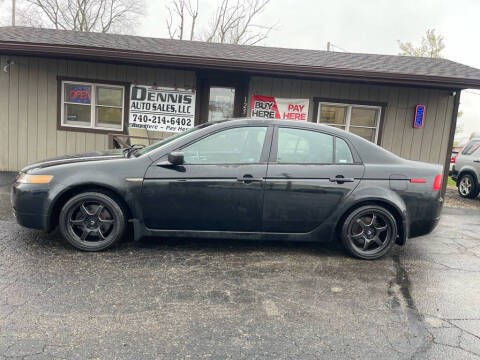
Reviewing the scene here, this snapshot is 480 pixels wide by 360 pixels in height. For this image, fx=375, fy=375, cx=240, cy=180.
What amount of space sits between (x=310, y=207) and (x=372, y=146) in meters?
1.04

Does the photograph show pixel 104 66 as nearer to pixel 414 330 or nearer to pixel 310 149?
pixel 310 149

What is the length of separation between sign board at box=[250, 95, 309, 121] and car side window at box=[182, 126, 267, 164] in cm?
493

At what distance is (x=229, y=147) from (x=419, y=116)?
6.52 meters

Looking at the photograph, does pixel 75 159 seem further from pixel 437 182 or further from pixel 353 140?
pixel 437 182

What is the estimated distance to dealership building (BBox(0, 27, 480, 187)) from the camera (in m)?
8.76

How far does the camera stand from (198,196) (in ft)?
13.2

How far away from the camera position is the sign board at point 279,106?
9016 mm

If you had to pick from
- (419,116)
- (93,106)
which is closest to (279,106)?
(419,116)

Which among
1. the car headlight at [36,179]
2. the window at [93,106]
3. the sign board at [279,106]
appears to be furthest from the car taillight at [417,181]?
the window at [93,106]

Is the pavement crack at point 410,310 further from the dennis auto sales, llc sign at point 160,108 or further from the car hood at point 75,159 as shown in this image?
the dennis auto sales, llc sign at point 160,108

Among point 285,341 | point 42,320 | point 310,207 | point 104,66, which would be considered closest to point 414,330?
point 285,341

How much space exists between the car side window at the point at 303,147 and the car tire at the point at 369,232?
711 mm

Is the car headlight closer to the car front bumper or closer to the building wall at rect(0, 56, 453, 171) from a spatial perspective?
the car front bumper

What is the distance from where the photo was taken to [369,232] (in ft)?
14.0
